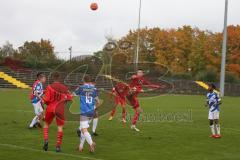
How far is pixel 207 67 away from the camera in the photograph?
82.8 meters

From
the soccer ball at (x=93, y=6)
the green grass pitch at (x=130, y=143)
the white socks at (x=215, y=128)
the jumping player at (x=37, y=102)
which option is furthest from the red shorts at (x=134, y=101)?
the soccer ball at (x=93, y=6)

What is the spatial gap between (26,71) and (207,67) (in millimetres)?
34697

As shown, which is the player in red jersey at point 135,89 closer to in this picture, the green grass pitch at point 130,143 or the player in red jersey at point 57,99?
the green grass pitch at point 130,143

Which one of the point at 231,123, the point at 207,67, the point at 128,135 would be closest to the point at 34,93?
the point at 128,135

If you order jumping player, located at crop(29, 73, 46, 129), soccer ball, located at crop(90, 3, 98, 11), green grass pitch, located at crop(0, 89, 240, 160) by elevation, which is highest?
soccer ball, located at crop(90, 3, 98, 11)

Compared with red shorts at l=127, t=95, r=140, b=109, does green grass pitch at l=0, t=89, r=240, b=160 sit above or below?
below

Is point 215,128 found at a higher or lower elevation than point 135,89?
lower

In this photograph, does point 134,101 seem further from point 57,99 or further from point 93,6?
point 93,6

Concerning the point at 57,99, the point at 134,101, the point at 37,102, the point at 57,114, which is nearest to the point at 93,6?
the point at 134,101

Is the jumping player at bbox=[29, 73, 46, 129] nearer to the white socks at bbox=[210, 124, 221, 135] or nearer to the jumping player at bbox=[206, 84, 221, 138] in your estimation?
the jumping player at bbox=[206, 84, 221, 138]

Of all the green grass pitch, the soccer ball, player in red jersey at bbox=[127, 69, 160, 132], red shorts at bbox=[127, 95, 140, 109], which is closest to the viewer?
the green grass pitch

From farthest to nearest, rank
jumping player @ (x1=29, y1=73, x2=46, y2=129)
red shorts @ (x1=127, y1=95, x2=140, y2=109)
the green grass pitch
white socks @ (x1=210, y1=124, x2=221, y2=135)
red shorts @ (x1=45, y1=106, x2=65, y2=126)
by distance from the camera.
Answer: red shorts @ (x1=127, y1=95, x2=140, y2=109)
white socks @ (x1=210, y1=124, x2=221, y2=135)
jumping player @ (x1=29, y1=73, x2=46, y2=129)
red shorts @ (x1=45, y1=106, x2=65, y2=126)
the green grass pitch

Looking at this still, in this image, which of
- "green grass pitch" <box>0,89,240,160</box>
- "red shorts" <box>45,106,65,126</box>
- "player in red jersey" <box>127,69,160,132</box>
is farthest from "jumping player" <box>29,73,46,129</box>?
"red shorts" <box>45,106,65,126</box>

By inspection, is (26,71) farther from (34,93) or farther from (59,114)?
(59,114)
